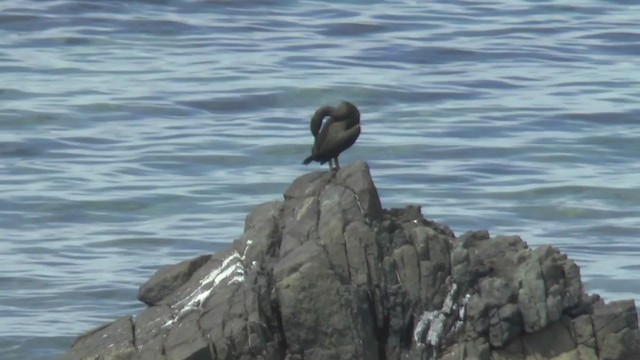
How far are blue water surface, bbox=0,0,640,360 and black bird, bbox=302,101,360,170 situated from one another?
11.7ft

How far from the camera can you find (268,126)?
23.6 meters

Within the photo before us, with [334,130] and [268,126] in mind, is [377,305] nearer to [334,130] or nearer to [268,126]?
[334,130]

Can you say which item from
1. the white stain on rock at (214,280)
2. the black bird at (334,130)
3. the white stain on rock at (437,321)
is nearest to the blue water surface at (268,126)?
the black bird at (334,130)

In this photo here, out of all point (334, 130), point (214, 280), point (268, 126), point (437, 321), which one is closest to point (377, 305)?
point (437, 321)

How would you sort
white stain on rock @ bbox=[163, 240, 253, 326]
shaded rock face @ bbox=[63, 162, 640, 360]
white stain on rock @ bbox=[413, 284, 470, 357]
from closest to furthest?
shaded rock face @ bbox=[63, 162, 640, 360]
white stain on rock @ bbox=[413, 284, 470, 357]
white stain on rock @ bbox=[163, 240, 253, 326]

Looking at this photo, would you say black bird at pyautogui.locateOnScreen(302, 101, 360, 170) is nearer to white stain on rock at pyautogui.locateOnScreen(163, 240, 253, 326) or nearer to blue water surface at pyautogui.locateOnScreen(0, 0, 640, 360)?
white stain on rock at pyautogui.locateOnScreen(163, 240, 253, 326)

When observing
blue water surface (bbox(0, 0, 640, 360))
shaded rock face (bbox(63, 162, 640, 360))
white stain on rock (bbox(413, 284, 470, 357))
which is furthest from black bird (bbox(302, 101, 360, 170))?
blue water surface (bbox(0, 0, 640, 360))

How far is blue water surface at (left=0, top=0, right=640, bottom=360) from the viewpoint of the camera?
1688 cm

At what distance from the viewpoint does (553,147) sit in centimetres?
2223

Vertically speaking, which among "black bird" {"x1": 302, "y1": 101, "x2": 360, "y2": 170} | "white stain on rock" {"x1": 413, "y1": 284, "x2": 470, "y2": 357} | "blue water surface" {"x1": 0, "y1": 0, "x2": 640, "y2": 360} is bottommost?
"blue water surface" {"x1": 0, "y1": 0, "x2": 640, "y2": 360}

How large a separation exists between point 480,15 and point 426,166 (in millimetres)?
12082

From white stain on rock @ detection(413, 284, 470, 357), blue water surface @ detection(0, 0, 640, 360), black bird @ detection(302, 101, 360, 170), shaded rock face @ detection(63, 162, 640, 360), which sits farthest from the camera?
blue water surface @ detection(0, 0, 640, 360)

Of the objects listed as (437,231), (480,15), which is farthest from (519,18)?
(437,231)

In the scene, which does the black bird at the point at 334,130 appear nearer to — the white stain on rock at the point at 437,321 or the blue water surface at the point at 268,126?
the white stain on rock at the point at 437,321
